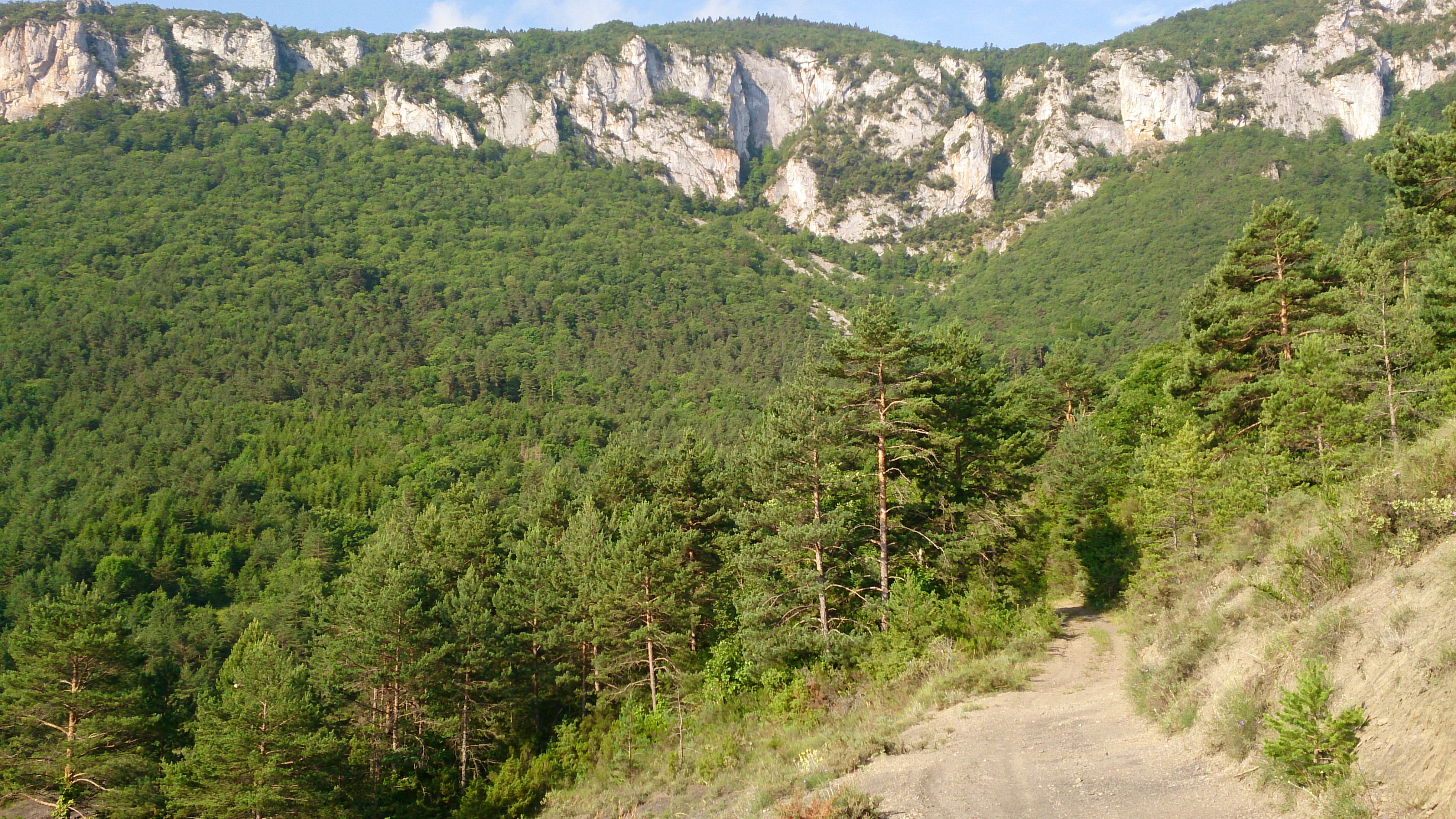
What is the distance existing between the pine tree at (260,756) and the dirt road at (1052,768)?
18982 millimetres

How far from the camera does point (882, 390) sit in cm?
2064

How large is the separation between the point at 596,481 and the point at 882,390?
1820 cm

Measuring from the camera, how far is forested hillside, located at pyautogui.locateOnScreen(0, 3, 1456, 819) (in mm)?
19594

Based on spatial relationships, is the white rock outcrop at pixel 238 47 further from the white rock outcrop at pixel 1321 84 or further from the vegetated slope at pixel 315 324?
the white rock outcrop at pixel 1321 84

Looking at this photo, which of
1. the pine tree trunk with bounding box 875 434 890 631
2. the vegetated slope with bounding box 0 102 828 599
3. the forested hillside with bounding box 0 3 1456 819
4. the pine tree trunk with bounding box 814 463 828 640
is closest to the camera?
the forested hillside with bounding box 0 3 1456 819

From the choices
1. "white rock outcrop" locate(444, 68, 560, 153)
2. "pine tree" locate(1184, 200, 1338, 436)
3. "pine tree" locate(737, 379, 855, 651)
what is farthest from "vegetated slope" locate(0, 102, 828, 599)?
"pine tree" locate(1184, 200, 1338, 436)

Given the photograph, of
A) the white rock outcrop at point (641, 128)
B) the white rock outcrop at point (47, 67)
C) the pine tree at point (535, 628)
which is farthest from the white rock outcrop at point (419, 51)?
the pine tree at point (535, 628)

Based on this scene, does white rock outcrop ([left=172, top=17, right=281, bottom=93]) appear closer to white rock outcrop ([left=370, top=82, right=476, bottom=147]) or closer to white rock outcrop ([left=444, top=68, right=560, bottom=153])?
white rock outcrop ([left=370, top=82, right=476, bottom=147])

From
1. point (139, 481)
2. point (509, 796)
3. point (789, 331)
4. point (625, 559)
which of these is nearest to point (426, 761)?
point (509, 796)

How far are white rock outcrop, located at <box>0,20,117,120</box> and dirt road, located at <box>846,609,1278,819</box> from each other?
194688 mm

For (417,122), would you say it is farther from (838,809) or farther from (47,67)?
(838,809)

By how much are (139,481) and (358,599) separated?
190 ft

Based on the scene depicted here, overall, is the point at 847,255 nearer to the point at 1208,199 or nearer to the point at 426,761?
the point at 1208,199

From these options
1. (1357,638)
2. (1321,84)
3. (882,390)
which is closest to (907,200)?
(1321,84)
